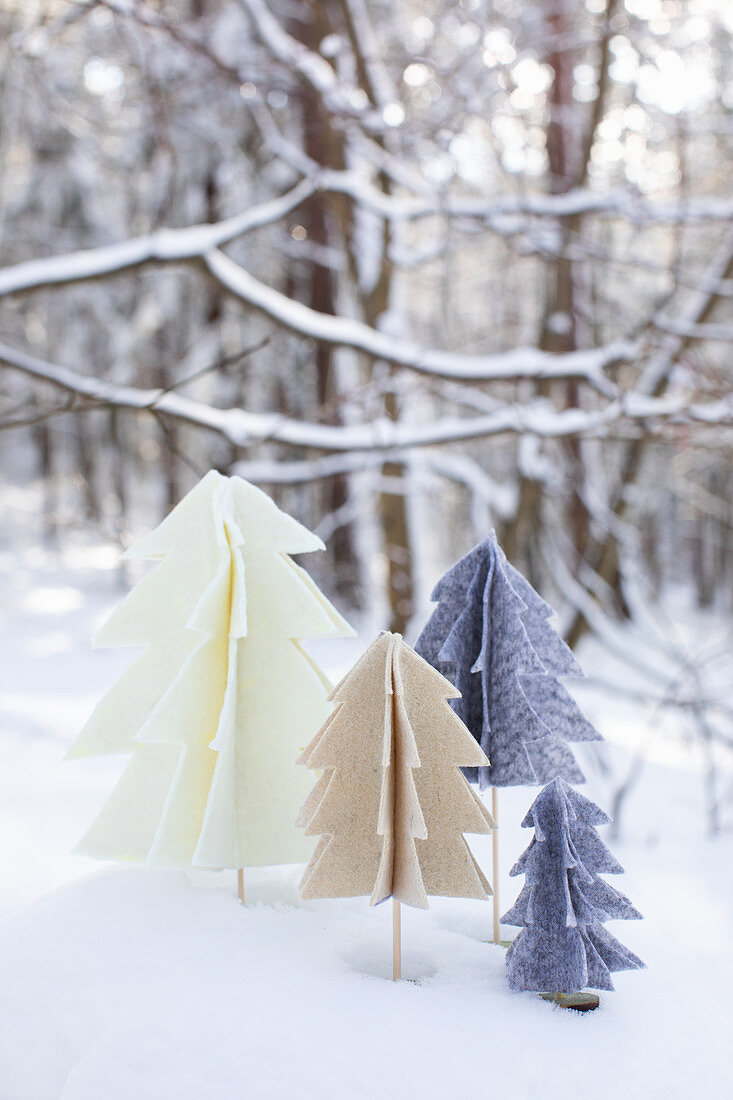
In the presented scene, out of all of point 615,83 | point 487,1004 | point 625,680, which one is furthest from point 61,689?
point 615,83

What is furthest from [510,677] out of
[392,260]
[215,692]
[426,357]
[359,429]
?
[392,260]

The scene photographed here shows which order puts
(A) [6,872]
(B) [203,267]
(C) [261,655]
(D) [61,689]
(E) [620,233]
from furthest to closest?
(E) [620,233], (D) [61,689], (B) [203,267], (A) [6,872], (C) [261,655]

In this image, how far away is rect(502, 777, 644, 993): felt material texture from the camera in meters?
1.42

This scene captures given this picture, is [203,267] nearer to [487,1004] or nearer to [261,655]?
[261,655]

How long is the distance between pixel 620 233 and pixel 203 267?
439 inches

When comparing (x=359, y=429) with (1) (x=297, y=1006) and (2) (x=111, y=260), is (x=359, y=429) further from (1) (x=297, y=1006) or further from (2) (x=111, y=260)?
(1) (x=297, y=1006)

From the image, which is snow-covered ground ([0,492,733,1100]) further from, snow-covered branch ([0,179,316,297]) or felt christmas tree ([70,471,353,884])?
snow-covered branch ([0,179,316,297])

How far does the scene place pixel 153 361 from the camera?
13.8 m

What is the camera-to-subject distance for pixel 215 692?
1.73 meters

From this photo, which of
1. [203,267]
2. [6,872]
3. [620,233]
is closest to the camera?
[6,872]

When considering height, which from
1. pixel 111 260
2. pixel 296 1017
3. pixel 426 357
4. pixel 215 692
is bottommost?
pixel 296 1017

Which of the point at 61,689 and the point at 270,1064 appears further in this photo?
the point at 61,689

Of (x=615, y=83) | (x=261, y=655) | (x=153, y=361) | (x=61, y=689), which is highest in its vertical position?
(x=615, y=83)

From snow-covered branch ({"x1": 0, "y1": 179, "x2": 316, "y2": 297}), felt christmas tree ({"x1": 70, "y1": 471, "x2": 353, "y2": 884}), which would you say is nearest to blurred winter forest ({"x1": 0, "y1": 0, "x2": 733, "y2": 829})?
snow-covered branch ({"x1": 0, "y1": 179, "x2": 316, "y2": 297})
